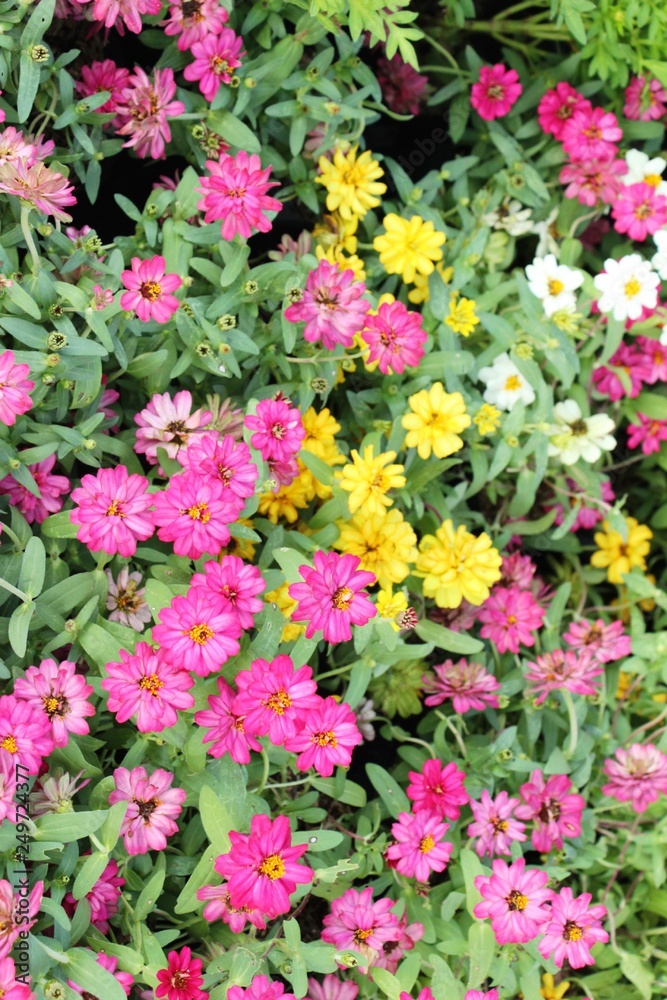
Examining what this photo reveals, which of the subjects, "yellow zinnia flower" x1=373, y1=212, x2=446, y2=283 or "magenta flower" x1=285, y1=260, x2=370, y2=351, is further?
"yellow zinnia flower" x1=373, y1=212, x2=446, y2=283

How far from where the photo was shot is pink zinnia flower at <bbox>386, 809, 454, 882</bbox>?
134cm

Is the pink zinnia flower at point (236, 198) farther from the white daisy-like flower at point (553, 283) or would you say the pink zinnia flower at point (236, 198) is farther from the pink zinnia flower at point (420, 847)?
the pink zinnia flower at point (420, 847)

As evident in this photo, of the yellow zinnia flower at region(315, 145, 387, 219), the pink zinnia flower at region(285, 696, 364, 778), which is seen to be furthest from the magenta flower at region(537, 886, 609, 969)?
the yellow zinnia flower at region(315, 145, 387, 219)

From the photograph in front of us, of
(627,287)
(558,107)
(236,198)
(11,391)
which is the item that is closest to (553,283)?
(627,287)

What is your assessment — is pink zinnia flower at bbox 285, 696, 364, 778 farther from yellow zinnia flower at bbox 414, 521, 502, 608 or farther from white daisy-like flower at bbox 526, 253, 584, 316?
white daisy-like flower at bbox 526, 253, 584, 316

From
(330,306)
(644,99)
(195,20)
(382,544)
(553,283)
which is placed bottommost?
(382,544)

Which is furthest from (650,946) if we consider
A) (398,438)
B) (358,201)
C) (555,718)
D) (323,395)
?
(358,201)

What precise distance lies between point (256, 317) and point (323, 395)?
163mm

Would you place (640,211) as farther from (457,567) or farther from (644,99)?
(457,567)

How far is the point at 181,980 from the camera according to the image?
3.82 feet

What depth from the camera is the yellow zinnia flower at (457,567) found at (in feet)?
4.80

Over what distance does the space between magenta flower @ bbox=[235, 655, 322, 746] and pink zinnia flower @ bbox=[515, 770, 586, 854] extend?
1.67 feet

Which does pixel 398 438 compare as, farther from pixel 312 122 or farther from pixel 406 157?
pixel 406 157

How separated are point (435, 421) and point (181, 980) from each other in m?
0.84
